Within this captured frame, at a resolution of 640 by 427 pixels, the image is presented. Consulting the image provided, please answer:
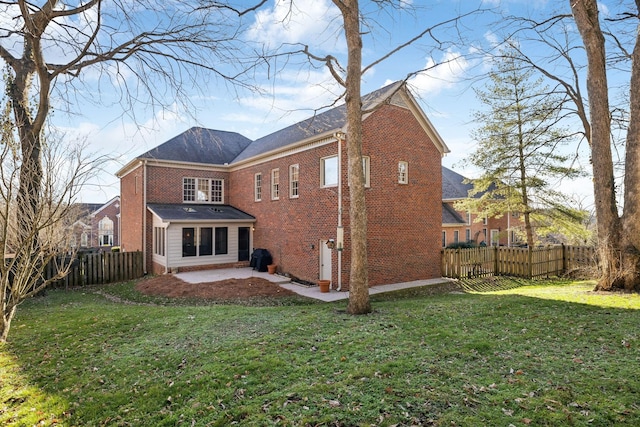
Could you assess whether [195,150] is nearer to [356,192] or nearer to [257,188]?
[257,188]

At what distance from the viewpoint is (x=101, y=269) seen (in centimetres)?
1534

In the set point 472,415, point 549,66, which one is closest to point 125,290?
A: point 472,415

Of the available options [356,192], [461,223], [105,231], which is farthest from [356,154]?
[105,231]

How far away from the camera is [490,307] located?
25.4 ft

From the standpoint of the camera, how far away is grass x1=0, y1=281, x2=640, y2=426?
3.56m

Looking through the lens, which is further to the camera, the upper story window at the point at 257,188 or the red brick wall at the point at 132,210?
the red brick wall at the point at 132,210

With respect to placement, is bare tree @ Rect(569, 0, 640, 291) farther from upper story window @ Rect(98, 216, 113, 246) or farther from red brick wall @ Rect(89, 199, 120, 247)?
upper story window @ Rect(98, 216, 113, 246)

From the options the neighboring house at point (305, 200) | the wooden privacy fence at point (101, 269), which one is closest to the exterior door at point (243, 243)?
the neighboring house at point (305, 200)

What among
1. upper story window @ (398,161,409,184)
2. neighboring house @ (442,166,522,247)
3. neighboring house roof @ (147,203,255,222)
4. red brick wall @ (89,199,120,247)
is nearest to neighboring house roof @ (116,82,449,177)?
upper story window @ (398,161,409,184)

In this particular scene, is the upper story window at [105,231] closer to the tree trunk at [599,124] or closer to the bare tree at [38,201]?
the bare tree at [38,201]

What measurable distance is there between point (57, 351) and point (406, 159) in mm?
12402

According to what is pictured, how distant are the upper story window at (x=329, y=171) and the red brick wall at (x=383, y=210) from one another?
0.21m

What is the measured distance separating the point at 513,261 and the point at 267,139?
48.9ft

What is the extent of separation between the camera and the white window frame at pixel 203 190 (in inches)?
750
